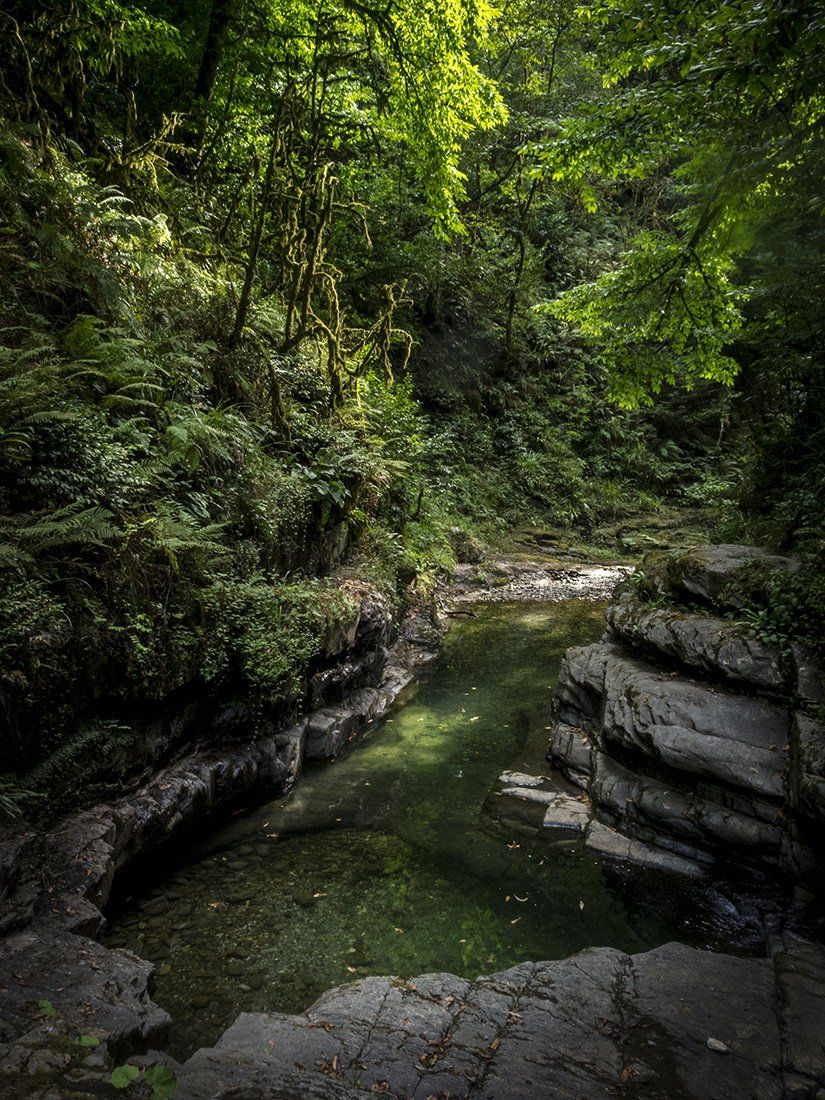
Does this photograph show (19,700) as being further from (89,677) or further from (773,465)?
(773,465)

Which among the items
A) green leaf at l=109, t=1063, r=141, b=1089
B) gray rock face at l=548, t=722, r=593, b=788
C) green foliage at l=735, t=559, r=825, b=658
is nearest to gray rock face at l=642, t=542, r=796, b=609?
green foliage at l=735, t=559, r=825, b=658

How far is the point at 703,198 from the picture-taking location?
7.18 m

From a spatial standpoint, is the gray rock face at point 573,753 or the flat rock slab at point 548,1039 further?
the gray rock face at point 573,753

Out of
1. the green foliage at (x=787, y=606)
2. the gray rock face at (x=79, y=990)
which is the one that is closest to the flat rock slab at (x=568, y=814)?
the green foliage at (x=787, y=606)

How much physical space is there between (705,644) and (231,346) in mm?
7519

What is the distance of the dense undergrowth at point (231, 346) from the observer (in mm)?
4875

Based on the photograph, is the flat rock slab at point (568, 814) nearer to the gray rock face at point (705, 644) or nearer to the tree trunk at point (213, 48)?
the gray rock face at point (705, 644)

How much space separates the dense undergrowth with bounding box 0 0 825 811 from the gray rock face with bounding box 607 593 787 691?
52cm

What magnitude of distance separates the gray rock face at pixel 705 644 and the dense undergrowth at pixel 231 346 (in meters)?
0.52

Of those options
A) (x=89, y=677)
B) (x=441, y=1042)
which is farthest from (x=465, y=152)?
(x=441, y=1042)

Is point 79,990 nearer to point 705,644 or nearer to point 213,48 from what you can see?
point 705,644

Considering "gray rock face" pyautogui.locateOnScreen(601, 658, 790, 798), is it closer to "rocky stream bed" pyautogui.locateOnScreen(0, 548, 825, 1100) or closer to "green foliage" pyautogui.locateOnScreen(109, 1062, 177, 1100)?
"rocky stream bed" pyautogui.locateOnScreen(0, 548, 825, 1100)

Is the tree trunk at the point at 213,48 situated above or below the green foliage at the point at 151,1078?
above

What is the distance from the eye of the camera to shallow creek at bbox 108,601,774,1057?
4.30 metres
